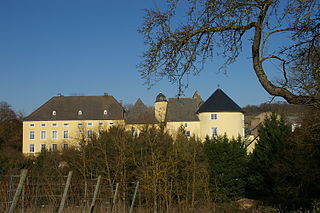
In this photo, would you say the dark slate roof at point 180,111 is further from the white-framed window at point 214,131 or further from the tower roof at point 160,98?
the white-framed window at point 214,131

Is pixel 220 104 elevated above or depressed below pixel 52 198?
above

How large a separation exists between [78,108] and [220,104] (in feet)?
83.7

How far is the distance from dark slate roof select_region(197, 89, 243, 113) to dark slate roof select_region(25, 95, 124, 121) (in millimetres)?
16396

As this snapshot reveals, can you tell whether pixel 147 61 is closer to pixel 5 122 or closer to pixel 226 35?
pixel 226 35

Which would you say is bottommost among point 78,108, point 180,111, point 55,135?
point 55,135

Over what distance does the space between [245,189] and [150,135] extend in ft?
31.5

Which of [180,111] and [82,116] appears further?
[82,116]

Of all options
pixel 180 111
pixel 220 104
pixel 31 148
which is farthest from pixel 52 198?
pixel 31 148

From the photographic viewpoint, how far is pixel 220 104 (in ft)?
158

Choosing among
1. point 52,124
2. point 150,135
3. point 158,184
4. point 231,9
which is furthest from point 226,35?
point 52,124

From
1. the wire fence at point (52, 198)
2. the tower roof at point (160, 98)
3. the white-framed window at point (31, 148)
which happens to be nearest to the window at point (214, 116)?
the tower roof at point (160, 98)

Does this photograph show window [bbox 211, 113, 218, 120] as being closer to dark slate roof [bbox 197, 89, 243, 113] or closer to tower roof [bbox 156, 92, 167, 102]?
dark slate roof [bbox 197, 89, 243, 113]

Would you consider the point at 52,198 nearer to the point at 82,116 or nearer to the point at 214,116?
the point at 214,116

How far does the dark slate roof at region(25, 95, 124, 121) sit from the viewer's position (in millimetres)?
59625
